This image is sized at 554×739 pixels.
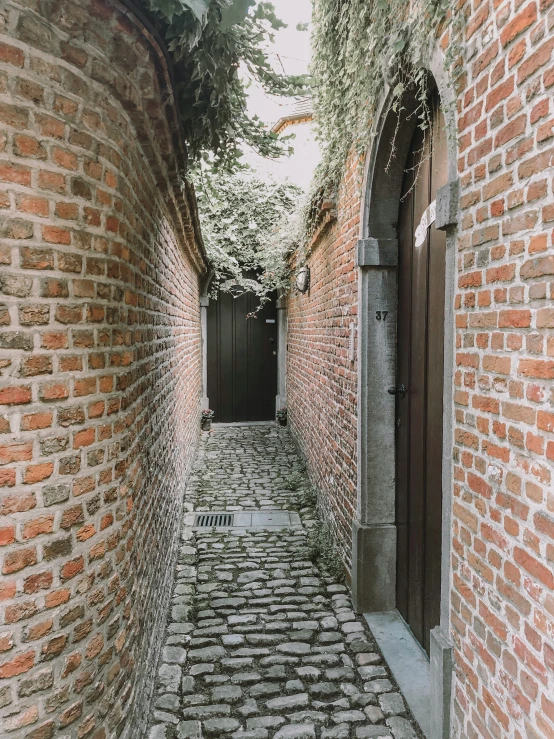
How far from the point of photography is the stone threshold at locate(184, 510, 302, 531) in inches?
207

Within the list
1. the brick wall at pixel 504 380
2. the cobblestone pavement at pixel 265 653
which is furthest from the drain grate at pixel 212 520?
the brick wall at pixel 504 380

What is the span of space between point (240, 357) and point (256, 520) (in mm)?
5759

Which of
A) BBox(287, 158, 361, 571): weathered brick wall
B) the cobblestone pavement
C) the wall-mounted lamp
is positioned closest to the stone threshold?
the cobblestone pavement

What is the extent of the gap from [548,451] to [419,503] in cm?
178

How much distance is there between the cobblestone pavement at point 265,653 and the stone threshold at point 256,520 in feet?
0.40

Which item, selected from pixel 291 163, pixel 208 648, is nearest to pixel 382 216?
pixel 208 648

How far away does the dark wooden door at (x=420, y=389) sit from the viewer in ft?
9.45

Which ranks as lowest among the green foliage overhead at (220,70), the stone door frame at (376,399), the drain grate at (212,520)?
the drain grate at (212,520)

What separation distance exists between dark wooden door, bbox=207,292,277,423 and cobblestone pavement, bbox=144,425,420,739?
18.9ft

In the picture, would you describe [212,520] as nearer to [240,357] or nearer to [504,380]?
[504,380]

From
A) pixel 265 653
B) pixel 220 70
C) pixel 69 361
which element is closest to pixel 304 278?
pixel 220 70

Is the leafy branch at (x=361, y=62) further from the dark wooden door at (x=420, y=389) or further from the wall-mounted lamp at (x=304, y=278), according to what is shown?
the wall-mounted lamp at (x=304, y=278)

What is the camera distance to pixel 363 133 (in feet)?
11.1

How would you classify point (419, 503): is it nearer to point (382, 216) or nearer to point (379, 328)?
point (379, 328)
